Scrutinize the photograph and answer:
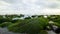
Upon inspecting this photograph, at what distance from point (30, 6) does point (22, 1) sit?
206mm

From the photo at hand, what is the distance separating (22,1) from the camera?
3.14 m

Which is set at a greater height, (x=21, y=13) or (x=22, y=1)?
(x=22, y=1)

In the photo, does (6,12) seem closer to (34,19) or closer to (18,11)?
(18,11)

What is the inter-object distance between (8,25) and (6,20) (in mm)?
113

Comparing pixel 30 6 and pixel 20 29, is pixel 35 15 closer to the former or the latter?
pixel 30 6

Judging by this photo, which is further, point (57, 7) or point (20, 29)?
point (57, 7)

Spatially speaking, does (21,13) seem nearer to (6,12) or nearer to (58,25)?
(6,12)

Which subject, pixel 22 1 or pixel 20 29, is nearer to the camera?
pixel 20 29

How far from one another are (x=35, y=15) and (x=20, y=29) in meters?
0.45

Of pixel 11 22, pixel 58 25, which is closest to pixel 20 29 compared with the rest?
pixel 11 22

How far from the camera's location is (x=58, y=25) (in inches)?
122

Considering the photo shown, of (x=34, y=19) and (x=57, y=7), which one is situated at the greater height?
(x=57, y=7)

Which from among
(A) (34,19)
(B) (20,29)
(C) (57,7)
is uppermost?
(C) (57,7)

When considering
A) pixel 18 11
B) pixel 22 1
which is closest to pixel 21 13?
pixel 18 11
